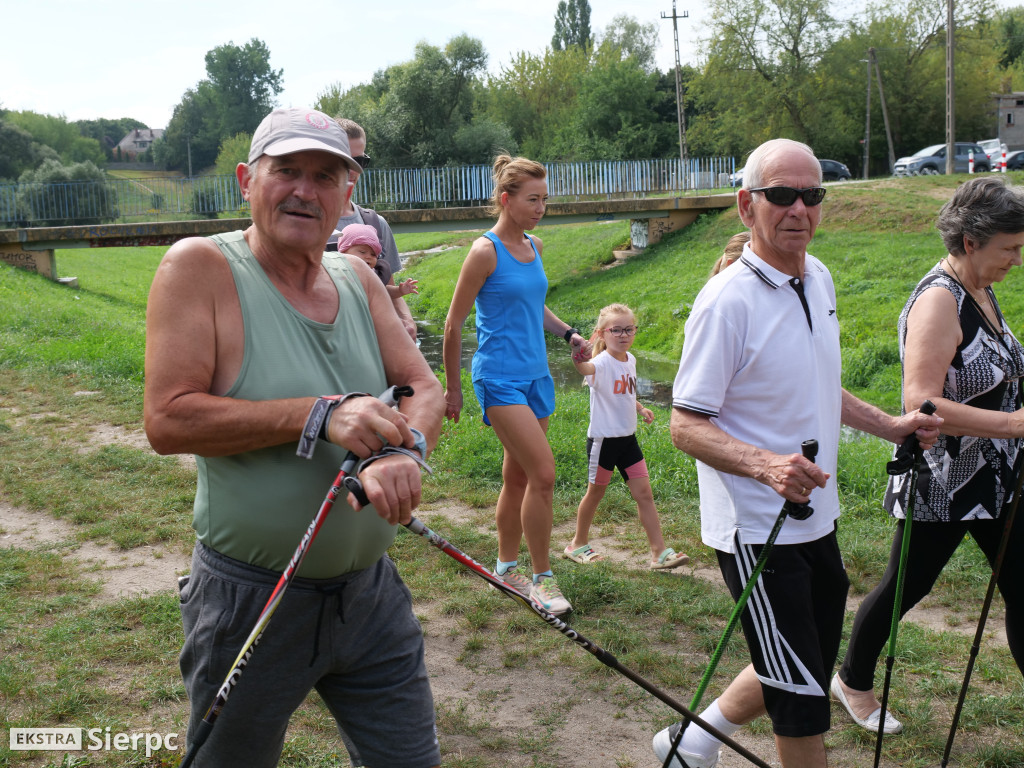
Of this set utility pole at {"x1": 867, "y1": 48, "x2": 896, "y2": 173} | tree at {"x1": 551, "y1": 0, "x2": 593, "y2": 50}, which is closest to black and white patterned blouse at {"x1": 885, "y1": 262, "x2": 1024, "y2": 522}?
utility pole at {"x1": 867, "y1": 48, "x2": 896, "y2": 173}

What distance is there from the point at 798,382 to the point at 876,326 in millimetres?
14088

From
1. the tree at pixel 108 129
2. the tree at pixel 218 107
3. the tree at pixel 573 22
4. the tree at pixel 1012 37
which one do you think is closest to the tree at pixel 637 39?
the tree at pixel 573 22

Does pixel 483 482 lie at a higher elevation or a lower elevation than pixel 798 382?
lower

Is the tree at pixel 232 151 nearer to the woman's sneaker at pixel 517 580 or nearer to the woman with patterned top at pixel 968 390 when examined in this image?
the woman's sneaker at pixel 517 580

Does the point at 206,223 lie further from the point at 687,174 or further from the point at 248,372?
the point at 248,372

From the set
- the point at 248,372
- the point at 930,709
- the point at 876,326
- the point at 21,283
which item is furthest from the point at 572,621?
the point at 21,283

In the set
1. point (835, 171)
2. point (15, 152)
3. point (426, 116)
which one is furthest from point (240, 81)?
point (835, 171)

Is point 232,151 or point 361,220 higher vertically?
point 232,151

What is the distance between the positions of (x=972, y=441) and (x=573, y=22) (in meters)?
99.6

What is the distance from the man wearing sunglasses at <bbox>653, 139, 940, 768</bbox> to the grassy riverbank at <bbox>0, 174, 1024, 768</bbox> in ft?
0.46

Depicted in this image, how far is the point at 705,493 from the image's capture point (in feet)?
9.66

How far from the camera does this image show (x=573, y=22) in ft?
313

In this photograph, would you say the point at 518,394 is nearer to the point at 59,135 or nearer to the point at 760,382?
the point at 760,382

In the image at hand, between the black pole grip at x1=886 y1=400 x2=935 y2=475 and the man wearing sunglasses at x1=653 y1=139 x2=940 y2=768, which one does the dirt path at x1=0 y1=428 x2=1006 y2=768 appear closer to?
the man wearing sunglasses at x1=653 y1=139 x2=940 y2=768
